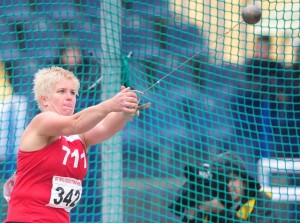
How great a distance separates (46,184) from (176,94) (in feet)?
8.54

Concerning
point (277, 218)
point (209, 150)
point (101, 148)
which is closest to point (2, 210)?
point (101, 148)

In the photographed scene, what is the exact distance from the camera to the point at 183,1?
22.0 feet

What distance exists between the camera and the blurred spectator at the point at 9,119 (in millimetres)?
6664

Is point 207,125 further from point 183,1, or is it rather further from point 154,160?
point 183,1

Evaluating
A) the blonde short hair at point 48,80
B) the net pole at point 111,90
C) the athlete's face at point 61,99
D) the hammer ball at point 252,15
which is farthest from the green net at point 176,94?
the athlete's face at point 61,99

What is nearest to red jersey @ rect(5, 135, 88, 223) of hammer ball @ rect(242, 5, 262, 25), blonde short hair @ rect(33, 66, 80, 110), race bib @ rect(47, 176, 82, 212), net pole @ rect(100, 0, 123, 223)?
race bib @ rect(47, 176, 82, 212)

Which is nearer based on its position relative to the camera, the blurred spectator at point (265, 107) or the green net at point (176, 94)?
the green net at point (176, 94)

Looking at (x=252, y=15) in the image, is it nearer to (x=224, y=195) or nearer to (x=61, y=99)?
(x=61, y=99)

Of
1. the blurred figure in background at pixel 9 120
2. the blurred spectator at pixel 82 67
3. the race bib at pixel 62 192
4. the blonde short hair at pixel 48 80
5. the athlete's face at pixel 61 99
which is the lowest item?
the race bib at pixel 62 192

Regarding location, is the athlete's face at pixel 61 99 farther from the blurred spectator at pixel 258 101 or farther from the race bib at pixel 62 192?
the blurred spectator at pixel 258 101

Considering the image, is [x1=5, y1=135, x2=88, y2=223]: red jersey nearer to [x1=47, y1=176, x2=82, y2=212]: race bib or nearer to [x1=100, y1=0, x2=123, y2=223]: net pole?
[x1=47, y1=176, x2=82, y2=212]: race bib

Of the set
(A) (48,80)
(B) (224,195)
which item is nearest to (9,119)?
(B) (224,195)

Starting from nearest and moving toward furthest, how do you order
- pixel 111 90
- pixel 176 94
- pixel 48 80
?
pixel 48 80, pixel 111 90, pixel 176 94

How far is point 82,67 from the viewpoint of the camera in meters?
6.80
